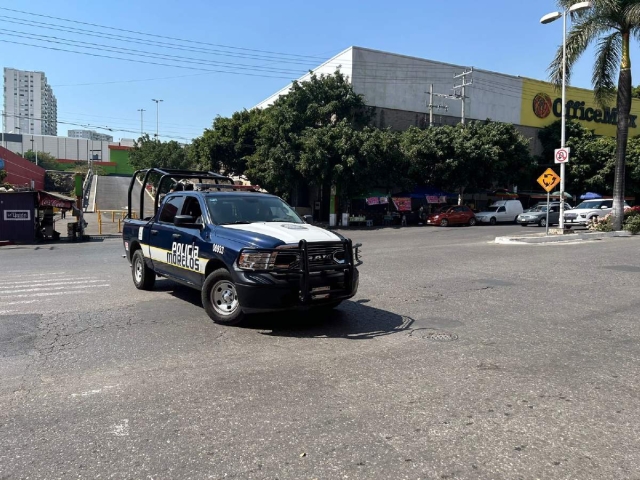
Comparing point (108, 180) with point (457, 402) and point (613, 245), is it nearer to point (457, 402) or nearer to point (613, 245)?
point (613, 245)

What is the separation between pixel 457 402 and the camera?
4.22 meters

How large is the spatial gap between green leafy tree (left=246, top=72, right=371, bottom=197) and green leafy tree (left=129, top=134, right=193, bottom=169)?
27.4 m

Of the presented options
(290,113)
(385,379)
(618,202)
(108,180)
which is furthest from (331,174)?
(108,180)

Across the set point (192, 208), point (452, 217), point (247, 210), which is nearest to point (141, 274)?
point (192, 208)

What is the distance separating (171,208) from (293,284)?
3.25 metres

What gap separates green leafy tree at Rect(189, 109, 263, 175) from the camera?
1537 inches

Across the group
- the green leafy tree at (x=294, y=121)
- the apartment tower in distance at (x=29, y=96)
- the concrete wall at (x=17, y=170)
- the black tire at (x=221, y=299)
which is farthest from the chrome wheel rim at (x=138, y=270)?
the apartment tower in distance at (x=29, y=96)

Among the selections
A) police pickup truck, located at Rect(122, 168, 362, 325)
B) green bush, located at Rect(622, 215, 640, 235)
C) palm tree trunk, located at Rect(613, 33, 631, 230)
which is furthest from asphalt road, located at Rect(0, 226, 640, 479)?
green bush, located at Rect(622, 215, 640, 235)

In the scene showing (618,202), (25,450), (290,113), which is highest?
(290,113)

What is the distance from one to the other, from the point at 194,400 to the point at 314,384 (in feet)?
3.55

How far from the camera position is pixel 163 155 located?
62219 millimetres

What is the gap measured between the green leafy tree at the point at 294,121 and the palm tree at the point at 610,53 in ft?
46.3

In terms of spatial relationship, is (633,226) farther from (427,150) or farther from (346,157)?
(346,157)

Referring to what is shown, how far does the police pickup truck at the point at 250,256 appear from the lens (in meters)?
6.14
